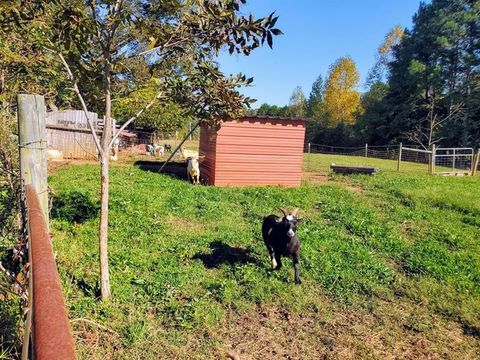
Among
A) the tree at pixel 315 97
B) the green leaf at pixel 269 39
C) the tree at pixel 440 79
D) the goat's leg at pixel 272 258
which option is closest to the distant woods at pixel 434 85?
the tree at pixel 440 79

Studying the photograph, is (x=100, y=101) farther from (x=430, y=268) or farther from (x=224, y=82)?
(x=430, y=268)

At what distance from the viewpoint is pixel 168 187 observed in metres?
13.0

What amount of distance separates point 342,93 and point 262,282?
2060 inches

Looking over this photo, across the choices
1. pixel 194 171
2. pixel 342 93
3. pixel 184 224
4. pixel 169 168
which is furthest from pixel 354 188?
pixel 342 93

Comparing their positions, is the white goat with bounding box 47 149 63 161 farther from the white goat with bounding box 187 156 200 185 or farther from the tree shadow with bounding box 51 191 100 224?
the tree shadow with bounding box 51 191 100 224

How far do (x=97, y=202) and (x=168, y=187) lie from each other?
3477mm

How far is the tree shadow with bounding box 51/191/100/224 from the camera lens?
8.27 m

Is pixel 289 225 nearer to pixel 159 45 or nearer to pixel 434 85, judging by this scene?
pixel 159 45

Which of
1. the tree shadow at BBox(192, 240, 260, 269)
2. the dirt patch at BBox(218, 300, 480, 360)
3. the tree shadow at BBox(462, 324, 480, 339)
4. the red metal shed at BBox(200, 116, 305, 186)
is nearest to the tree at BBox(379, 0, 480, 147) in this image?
the red metal shed at BBox(200, 116, 305, 186)

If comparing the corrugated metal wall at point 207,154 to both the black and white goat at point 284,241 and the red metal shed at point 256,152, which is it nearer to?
the red metal shed at point 256,152

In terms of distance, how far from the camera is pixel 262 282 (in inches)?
247

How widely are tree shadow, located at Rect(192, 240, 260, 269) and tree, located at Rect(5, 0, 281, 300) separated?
6.90ft

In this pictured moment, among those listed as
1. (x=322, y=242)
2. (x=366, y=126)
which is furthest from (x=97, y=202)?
(x=366, y=126)

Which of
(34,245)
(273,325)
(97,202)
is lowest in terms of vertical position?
(273,325)
